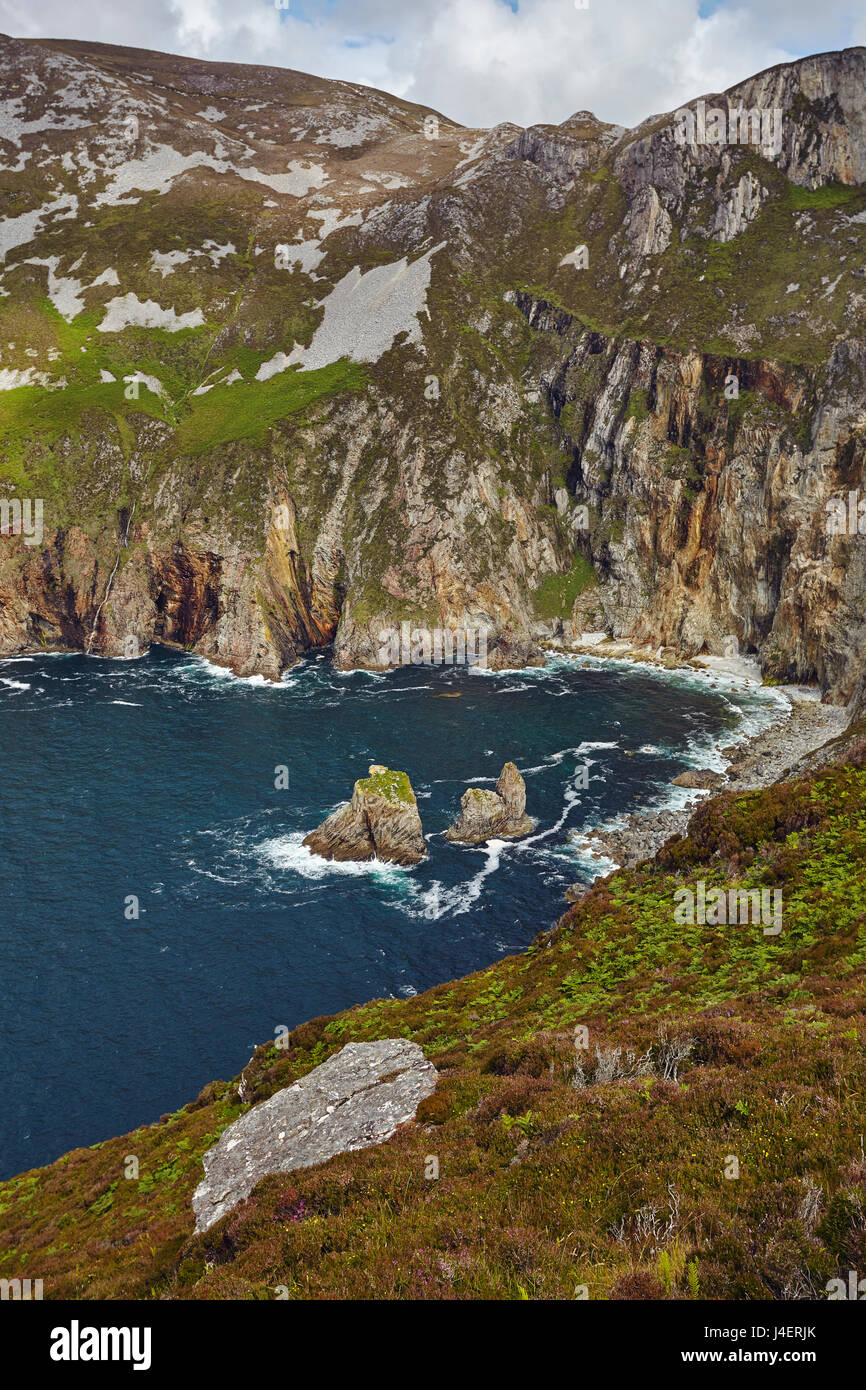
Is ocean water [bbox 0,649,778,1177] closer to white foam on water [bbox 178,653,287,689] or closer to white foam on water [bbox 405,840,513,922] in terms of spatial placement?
white foam on water [bbox 405,840,513,922]

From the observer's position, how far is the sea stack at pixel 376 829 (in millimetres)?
60062

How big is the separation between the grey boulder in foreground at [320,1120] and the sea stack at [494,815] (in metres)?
39.5

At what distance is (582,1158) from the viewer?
12672mm

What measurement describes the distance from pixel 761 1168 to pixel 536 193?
195 meters

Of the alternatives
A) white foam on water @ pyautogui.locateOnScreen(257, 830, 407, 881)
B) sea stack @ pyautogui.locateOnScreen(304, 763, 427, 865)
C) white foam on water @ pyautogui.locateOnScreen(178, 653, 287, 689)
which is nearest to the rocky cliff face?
white foam on water @ pyautogui.locateOnScreen(178, 653, 287, 689)

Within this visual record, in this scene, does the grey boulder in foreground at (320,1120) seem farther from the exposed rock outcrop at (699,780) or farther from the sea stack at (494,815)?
the exposed rock outcrop at (699,780)

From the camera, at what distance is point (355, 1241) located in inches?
484

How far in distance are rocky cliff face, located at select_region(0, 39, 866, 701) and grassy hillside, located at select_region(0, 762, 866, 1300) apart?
76546 mm

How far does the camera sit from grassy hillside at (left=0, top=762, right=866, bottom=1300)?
9.94m

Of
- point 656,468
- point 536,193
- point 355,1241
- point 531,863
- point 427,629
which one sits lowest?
point 531,863

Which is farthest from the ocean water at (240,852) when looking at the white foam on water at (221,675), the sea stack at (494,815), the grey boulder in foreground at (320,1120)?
the grey boulder in foreground at (320,1120)

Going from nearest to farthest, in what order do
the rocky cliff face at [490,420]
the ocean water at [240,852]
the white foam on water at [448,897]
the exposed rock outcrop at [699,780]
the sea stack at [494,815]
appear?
the ocean water at [240,852] → the white foam on water at [448,897] → the sea stack at [494,815] → the exposed rock outcrop at [699,780] → the rocky cliff face at [490,420]
